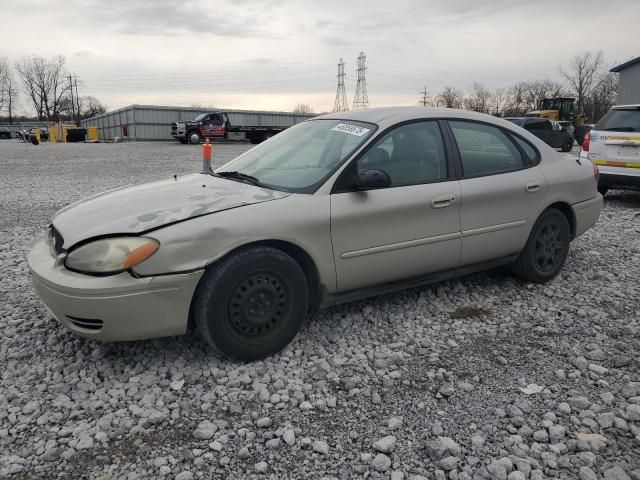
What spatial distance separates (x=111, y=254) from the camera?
110 inches

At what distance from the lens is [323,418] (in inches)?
104

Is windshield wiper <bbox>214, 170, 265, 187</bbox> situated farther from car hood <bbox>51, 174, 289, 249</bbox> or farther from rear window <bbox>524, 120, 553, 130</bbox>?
rear window <bbox>524, 120, 553, 130</bbox>

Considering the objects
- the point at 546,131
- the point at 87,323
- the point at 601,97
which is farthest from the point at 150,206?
the point at 601,97

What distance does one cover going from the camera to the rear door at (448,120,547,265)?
12.8ft

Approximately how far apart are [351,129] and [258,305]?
1470 mm

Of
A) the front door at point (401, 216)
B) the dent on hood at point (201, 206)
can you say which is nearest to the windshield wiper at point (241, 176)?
the dent on hood at point (201, 206)

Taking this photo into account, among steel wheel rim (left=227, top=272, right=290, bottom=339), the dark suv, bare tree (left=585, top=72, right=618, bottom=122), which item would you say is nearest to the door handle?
steel wheel rim (left=227, top=272, right=290, bottom=339)

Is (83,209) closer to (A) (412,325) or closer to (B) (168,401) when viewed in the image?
(B) (168,401)

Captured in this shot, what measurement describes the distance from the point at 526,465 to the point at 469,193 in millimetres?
2065

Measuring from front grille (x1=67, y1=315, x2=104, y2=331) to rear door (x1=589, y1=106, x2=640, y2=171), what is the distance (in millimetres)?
7888

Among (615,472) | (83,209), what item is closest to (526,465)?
(615,472)

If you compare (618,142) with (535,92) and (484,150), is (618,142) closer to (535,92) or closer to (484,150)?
(484,150)

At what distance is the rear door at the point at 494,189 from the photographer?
390 cm

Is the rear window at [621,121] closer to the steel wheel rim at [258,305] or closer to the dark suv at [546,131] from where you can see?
the steel wheel rim at [258,305]
